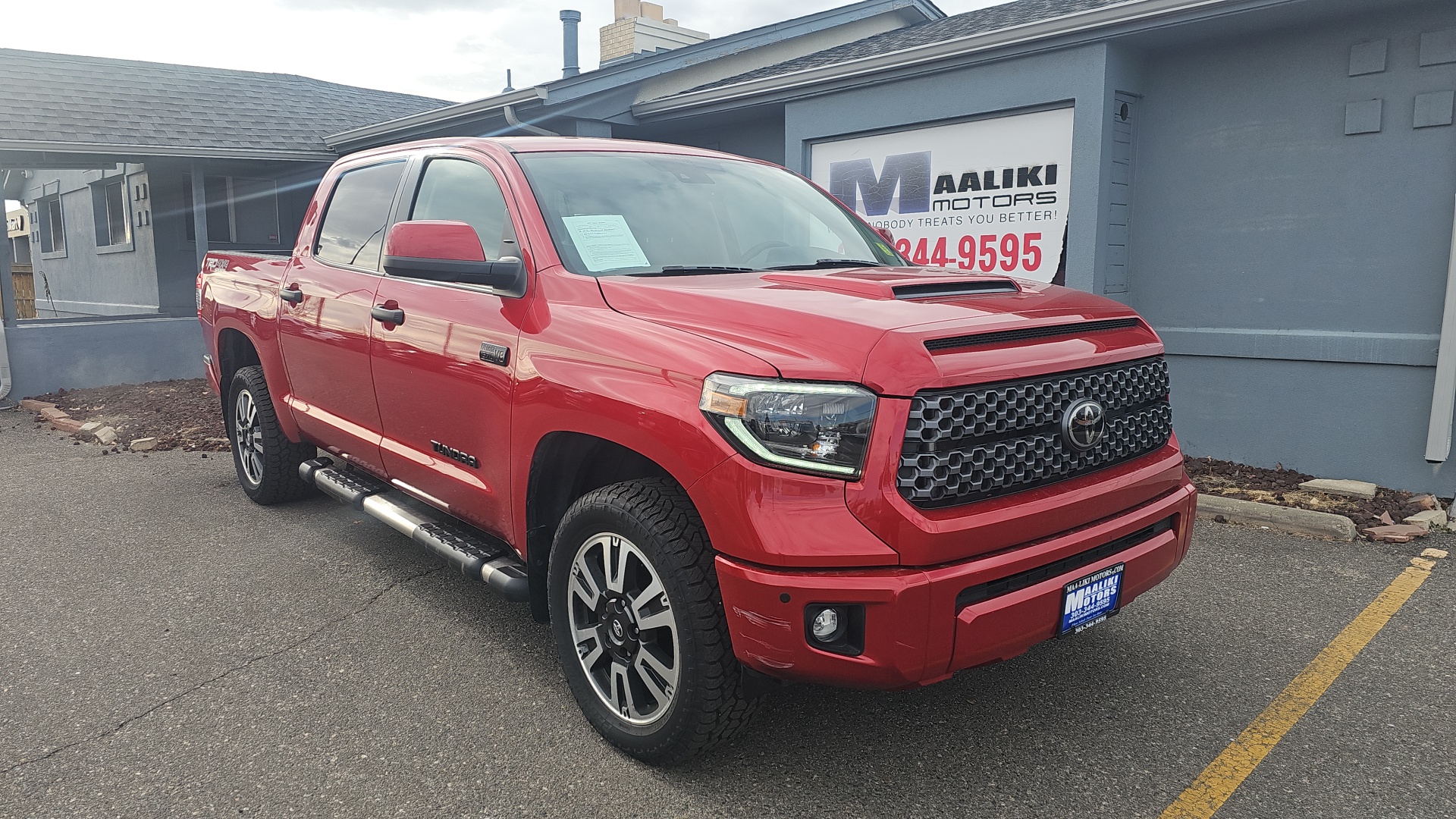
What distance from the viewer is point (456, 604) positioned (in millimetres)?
4379

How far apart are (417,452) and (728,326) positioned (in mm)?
1821

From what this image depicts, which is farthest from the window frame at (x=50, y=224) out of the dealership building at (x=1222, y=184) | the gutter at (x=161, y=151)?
the dealership building at (x=1222, y=184)

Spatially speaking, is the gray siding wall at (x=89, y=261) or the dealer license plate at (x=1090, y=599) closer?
the dealer license plate at (x=1090, y=599)

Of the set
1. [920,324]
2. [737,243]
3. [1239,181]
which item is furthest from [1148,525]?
[1239,181]

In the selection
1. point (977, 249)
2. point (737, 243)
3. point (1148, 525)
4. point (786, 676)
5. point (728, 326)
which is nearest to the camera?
point (786, 676)

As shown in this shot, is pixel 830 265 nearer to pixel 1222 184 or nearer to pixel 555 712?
pixel 555 712

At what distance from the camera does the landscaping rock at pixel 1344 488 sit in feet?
19.9

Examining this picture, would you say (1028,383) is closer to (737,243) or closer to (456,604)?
(737,243)

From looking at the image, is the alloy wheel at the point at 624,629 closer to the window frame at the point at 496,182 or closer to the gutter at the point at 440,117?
the window frame at the point at 496,182

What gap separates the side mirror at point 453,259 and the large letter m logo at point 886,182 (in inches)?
210

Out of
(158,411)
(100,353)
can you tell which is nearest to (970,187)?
(158,411)

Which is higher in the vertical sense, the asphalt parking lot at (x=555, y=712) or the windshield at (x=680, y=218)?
the windshield at (x=680, y=218)

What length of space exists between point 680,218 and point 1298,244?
16.8 feet

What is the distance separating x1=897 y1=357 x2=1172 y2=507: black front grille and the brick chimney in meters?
14.7
